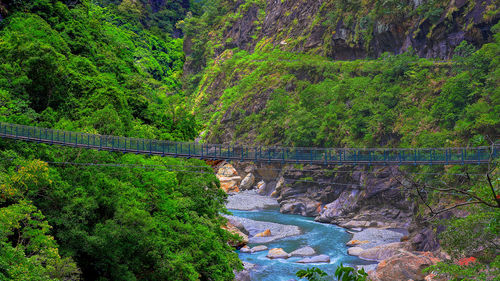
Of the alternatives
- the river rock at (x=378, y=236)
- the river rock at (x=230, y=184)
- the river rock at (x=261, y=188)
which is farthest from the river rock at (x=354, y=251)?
the river rock at (x=230, y=184)

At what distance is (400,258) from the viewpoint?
27750mm

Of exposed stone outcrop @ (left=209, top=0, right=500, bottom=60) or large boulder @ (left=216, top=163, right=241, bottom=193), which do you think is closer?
exposed stone outcrop @ (left=209, top=0, right=500, bottom=60)

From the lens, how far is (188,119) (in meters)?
40.4

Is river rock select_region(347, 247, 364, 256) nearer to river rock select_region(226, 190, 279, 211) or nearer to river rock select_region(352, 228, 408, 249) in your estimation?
river rock select_region(352, 228, 408, 249)

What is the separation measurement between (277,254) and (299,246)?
2704 mm

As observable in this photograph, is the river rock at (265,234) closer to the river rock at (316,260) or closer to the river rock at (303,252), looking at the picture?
the river rock at (303,252)

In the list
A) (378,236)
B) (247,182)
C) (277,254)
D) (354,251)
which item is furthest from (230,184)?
(354,251)

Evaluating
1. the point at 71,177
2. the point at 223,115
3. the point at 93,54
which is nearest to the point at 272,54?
the point at 223,115

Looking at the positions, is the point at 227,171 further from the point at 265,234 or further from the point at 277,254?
the point at 277,254

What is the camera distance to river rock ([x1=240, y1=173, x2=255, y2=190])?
60.2m

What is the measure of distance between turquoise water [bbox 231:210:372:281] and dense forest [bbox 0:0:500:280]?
433 centimetres

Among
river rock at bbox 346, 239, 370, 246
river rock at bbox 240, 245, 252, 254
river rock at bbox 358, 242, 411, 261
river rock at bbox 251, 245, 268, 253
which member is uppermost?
river rock at bbox 358, 242, 411, 261

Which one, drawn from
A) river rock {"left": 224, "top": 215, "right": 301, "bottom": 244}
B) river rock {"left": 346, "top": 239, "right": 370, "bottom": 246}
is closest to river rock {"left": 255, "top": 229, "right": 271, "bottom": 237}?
river rock {"left": 224, "top": 215, "right": 301, "bottom": 244}

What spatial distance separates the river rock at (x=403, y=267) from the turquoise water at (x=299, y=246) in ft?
10.4
